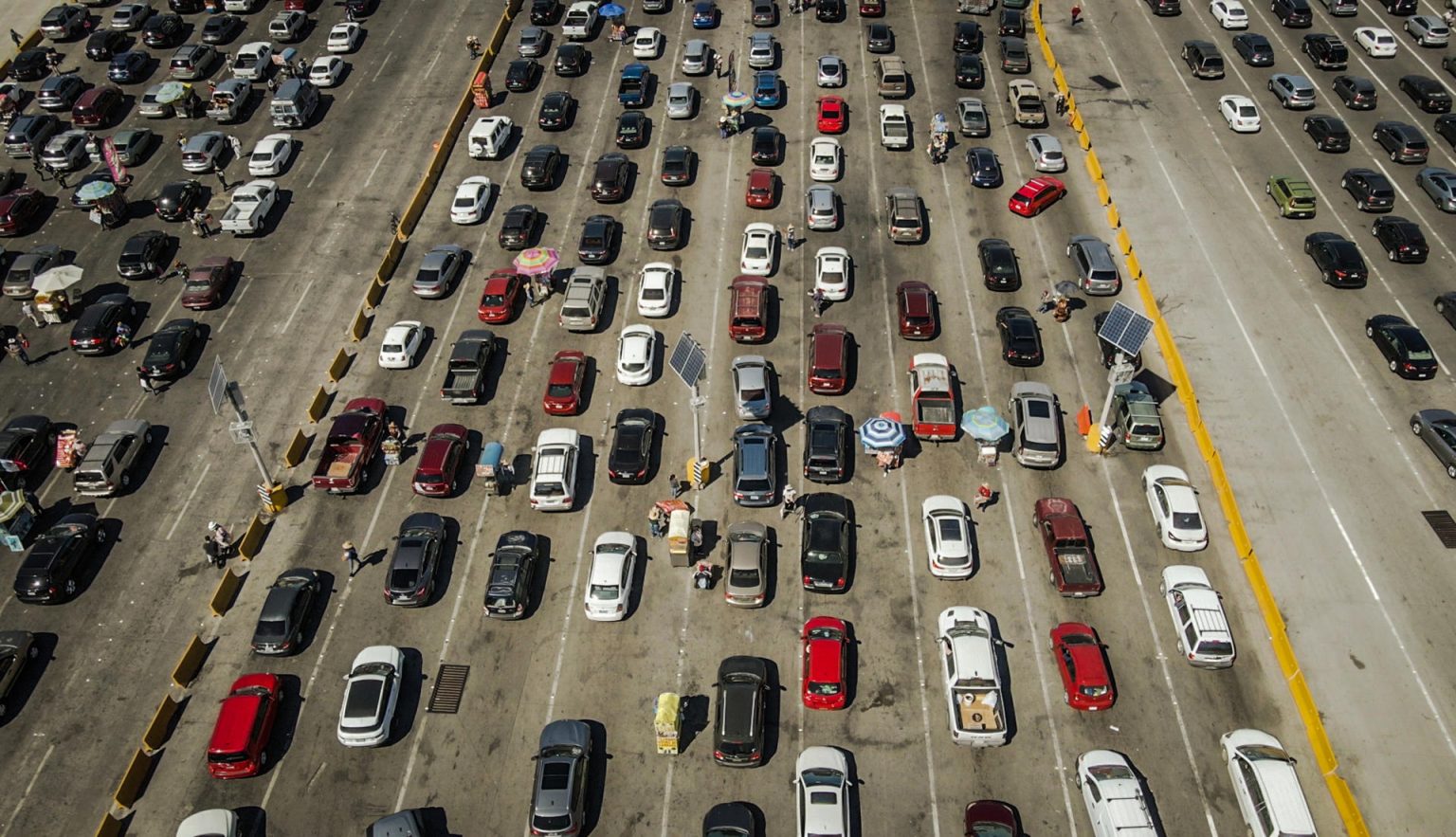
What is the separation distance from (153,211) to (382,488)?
3021cm

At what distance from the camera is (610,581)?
38656mm

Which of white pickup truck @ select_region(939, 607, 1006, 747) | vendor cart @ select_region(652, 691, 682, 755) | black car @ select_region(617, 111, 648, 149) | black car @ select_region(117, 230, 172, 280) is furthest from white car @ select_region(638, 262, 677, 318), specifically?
black car @ select_region(117, 230, 172, 280)

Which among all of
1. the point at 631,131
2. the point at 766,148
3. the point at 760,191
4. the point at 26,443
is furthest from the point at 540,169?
the point at 26,443

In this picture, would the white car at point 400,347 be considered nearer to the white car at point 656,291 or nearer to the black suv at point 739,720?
the white car at point 656,291

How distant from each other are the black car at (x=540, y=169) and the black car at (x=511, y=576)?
88.5ft

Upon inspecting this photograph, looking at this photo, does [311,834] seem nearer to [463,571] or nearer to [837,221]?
[463,571]

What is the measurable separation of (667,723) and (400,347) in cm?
2465

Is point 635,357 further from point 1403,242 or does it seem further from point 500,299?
point 1403,242

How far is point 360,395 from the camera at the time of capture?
48562mm

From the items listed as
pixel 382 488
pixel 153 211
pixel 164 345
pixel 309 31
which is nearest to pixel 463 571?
pixel 382 488

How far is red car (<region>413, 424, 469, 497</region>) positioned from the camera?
1687 inches

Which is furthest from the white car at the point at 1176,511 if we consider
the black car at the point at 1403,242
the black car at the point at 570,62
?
the black car at the point at 570,62

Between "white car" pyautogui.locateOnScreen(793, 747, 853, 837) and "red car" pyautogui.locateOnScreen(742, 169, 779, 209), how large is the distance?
33.4m

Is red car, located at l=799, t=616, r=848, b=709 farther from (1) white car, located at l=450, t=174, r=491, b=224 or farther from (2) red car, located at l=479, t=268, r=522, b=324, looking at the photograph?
(1) white car, located at l=450, t=174, r=491, b=224
